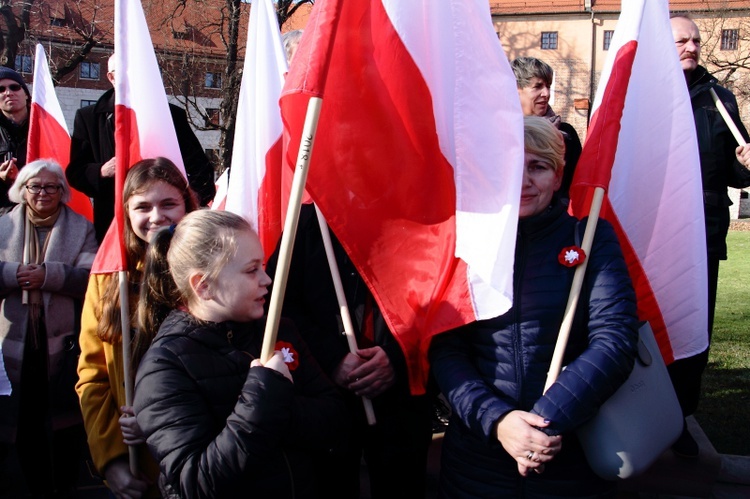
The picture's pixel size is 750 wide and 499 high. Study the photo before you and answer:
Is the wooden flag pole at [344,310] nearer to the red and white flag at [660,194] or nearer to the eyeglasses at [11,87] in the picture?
the red and white flag at [660,194]

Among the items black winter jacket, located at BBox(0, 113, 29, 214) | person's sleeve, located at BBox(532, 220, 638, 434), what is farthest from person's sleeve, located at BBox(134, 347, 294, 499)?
black winter jacket, located at BBox(0, 113, 29, 214)

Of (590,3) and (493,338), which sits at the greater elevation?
(590,3)

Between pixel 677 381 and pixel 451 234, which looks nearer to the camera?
pixel 451 234

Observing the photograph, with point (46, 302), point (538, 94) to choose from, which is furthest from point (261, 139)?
point (538, 94)

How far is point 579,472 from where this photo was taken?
86.4 inches

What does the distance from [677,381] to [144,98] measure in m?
2.99

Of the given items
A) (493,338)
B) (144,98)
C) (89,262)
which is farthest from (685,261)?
(89,262)

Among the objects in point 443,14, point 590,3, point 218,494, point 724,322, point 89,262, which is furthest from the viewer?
point 590,3

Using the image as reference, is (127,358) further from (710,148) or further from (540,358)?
(710,148)

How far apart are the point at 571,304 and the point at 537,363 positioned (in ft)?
0.68

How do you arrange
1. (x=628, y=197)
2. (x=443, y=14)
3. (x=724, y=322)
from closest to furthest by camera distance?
(x=443, y=14)
(x=628, y=197)
(x=724, y=322)

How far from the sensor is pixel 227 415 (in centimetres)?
198

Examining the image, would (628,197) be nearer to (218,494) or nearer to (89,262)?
(218,494)

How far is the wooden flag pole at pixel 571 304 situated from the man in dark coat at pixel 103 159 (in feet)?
7.06
